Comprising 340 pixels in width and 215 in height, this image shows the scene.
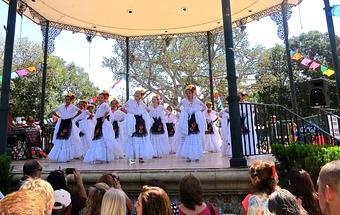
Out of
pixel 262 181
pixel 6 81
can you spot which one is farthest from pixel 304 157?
pixel 6 81

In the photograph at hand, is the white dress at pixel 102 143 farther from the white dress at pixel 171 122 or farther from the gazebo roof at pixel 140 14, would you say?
the gazebo roof at pixel 140 14

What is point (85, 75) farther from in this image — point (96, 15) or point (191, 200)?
point (191, 200)

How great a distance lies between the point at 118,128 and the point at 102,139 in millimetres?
1654

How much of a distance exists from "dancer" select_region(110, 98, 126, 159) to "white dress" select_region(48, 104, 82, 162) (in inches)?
41.8

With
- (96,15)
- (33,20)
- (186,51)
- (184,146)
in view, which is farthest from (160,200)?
(186,51)

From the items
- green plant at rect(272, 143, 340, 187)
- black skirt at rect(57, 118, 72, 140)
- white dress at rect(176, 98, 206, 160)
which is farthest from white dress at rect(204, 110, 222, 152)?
green plant at rect(272, 143, 340, 187)

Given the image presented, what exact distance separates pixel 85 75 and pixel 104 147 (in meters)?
32.8

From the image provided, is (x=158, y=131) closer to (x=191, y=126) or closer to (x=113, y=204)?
(x=191, y=126)

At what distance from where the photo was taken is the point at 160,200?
91.5 inches

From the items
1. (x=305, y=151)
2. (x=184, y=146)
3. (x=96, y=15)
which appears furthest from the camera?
(x=96, y=15)

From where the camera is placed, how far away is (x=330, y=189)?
57.1 inches

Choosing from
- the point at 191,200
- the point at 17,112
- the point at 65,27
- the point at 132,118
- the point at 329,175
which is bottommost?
the point at 191,200

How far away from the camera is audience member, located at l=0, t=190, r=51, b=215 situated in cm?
110

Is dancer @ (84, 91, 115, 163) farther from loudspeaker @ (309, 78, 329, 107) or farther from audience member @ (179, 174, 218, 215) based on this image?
audience member @ (179, 174, 218, 215)
